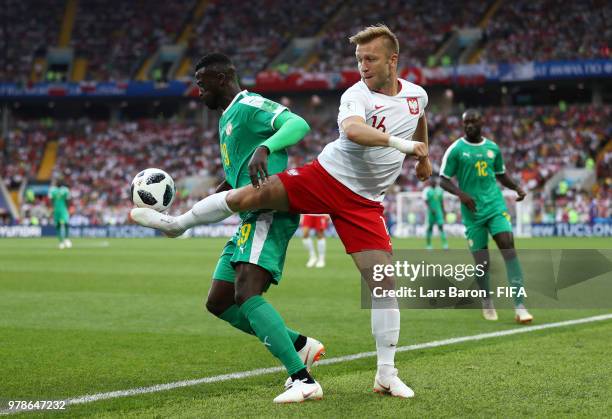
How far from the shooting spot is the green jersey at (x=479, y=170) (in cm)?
943

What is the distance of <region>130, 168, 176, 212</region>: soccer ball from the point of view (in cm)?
550

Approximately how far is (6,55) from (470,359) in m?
54.7

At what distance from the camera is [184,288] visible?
45.8 ft

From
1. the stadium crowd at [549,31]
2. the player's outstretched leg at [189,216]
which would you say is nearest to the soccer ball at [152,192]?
the player's outstretched leg at [189,216]

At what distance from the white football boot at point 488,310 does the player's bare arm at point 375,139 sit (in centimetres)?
540

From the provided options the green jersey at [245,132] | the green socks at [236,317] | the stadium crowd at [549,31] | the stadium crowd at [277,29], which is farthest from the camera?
the stadium crowd at [277,29]

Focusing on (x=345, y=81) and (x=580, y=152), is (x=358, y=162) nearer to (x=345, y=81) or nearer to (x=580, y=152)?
(x=580, y=152)

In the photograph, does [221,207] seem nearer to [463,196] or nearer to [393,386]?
[393,386]

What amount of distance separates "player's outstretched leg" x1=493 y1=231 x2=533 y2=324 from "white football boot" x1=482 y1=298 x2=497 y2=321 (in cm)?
32

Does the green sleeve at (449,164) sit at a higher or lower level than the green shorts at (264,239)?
higher

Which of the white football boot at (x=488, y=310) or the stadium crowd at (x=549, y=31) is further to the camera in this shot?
the stadium crowd at (x=549, y=31)

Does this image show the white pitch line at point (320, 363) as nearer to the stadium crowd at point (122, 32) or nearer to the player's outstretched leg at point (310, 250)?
the player's outstretched leg at point (310, 250)

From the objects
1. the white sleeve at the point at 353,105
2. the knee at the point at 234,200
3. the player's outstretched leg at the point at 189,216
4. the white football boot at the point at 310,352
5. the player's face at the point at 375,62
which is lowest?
the white football boot at the point at 310,352

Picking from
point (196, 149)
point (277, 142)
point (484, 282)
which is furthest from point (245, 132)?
point (196, 149)
